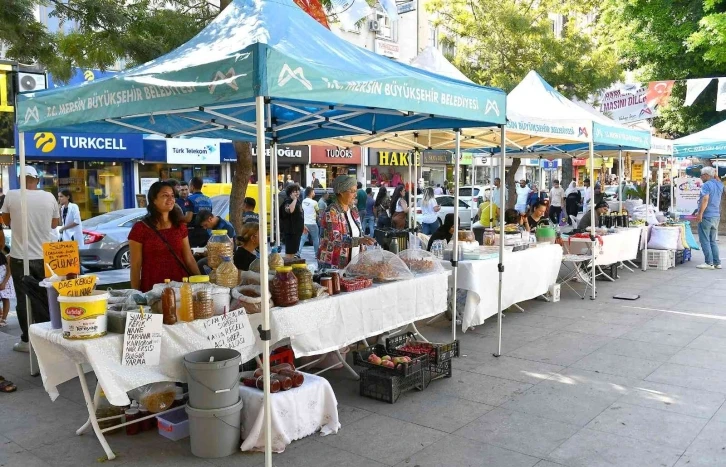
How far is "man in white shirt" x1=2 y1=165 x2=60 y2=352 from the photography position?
6262 millimetres

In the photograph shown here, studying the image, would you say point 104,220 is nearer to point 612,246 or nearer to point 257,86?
point 612,246

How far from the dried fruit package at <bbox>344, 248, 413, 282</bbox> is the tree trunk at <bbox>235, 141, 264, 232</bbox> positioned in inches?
133

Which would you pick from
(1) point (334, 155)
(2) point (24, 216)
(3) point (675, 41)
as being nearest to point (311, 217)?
(2) point (24, 216)

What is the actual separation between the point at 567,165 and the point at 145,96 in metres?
23.9

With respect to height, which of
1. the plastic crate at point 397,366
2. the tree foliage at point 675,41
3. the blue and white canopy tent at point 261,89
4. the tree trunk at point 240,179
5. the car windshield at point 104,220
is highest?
the tree foliage at point 675,41

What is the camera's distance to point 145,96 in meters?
4.17

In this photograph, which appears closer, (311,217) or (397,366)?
(397,366)

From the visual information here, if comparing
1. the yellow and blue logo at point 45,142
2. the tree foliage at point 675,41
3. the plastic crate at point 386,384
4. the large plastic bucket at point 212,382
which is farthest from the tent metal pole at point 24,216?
the tree foliage at point 675,41

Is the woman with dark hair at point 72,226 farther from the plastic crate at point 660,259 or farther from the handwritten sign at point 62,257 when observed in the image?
the plastic crate at point 660,259

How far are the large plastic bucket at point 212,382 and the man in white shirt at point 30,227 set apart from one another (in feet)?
10.9

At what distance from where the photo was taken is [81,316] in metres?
3.70

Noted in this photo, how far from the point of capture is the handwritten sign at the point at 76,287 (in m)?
3.76

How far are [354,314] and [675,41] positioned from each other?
1956 cm

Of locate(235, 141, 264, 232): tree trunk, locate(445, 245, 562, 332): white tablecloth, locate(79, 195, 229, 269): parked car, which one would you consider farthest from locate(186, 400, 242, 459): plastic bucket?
locate(79, 195, 229, 269): parked car
